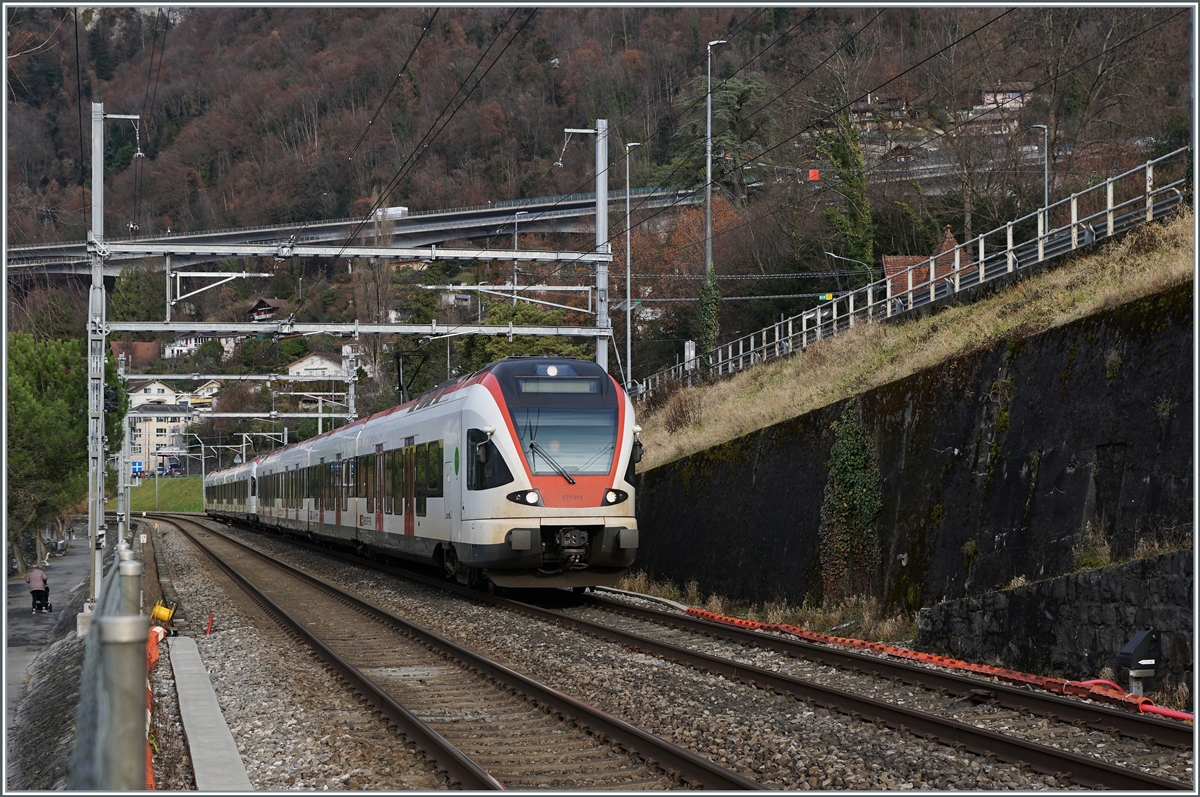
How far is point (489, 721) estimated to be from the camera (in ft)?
32.6

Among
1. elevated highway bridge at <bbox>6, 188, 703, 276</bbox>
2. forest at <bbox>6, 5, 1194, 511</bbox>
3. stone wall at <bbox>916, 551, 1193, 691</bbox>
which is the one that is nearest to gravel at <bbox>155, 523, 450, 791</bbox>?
stone wall at <bbox>916, 551, 1193, 691</bbox>

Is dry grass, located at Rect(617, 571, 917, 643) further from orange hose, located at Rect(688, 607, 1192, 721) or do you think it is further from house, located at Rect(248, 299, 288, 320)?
house, located at Rect(248, 299, 288, 320)

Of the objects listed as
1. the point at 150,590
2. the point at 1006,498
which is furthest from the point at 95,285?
the point at 1006,498

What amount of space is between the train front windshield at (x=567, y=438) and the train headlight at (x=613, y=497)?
0.31 meters

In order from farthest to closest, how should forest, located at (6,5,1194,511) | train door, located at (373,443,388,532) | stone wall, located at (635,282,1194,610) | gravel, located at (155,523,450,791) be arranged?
1. forest, located at (6,5,1194,511)
2. train door, located at (373,443,388,532)
3. stone wall, located at (635,282,1194,610)
4. gravel, located at (155,523,450,791)

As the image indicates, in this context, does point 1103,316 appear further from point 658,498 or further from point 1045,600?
point 658,498

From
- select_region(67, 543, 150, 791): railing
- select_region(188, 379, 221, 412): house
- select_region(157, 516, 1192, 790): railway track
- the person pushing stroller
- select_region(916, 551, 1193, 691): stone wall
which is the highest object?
select_region(188, 379, 221, 412): house

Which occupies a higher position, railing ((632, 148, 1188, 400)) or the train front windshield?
railing ((632, 148, 1188, 400))

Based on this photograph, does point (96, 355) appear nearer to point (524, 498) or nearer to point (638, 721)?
point (524, 498)

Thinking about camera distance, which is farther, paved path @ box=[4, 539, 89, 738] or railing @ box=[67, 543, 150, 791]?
paved path @ box=[4, 539, 89, 738]

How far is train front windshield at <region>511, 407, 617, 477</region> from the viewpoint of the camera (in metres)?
17.9

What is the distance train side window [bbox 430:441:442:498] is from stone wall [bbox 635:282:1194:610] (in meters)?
4.44

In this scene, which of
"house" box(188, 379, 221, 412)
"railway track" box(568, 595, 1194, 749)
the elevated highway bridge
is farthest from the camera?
the elevated highway bridge

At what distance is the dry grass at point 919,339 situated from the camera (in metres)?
15.8
